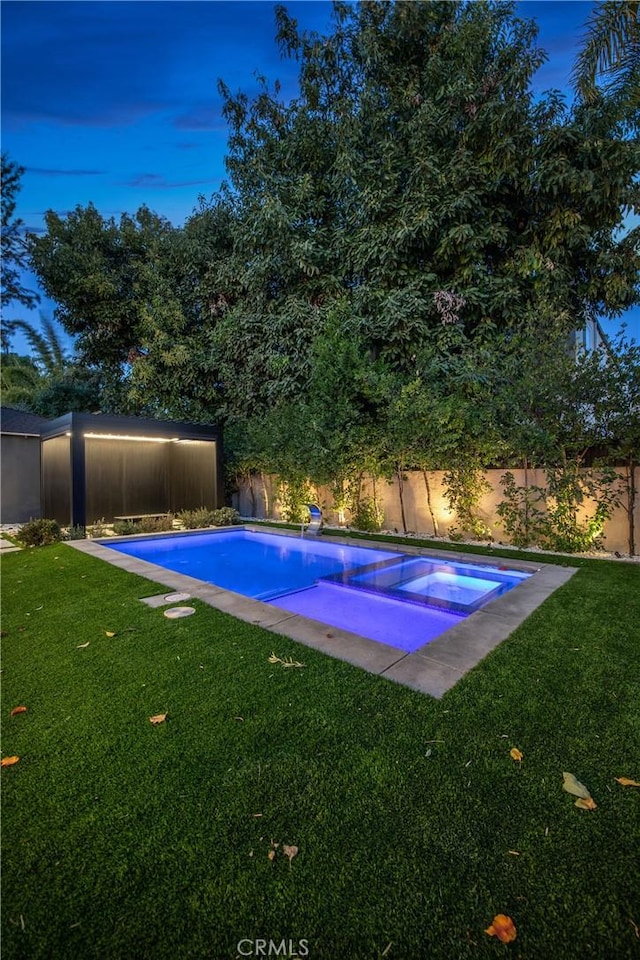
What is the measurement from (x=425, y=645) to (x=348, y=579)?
2.78m

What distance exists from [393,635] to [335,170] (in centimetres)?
1225

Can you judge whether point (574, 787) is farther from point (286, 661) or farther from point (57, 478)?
point (57, 478)

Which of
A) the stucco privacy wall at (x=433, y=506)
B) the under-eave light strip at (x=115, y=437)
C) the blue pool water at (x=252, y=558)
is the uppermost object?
the under-eave light strip at (x=115, y=437)

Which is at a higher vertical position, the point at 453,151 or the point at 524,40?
the point at 524,40

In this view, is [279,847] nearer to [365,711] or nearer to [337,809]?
[337,809]

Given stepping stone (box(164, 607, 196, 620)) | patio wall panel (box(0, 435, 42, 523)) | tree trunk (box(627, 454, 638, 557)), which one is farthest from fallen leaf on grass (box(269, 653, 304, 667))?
patio wall panel (box(0, 435, 42, 523))

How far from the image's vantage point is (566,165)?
8188 millimetres

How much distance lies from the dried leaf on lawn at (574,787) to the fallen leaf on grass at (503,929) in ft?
2.04

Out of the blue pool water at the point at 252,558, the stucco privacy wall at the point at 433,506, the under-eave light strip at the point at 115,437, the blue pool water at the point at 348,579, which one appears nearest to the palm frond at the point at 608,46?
the stucco privacy wall at the point at 433,506

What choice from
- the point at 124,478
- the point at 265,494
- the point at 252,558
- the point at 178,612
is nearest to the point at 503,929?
the point at 178,612

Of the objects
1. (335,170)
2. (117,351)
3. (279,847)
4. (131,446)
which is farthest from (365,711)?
(117,351)

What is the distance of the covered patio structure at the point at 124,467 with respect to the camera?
31.1ft

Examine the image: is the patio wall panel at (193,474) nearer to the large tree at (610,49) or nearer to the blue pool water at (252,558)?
the blue pool water at (252,558)

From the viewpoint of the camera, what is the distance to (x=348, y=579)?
18.8ft
